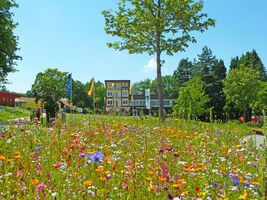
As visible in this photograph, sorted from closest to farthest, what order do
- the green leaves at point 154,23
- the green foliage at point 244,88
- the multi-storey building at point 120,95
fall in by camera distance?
the green leaves at point 154,23
the green foliage at point 244,88
the multi-storey building at point 120,95

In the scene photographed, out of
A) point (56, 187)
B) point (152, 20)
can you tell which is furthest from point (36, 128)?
point (152, 20)

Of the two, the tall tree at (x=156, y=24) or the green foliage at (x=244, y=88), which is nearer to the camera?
the tall tree at (x=156, y=24)

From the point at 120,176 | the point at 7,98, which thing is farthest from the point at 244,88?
the point at 7,98

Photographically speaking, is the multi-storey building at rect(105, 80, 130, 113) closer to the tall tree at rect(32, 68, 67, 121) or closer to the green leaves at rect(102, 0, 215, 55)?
the tall tree at rect(32, 68, 67, 121)

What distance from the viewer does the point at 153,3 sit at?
72.5ft

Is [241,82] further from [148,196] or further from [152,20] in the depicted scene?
[148,196]

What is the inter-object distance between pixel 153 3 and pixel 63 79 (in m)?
65.2

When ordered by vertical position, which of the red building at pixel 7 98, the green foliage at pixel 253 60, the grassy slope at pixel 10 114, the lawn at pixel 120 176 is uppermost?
the green foliage at pixel 253 60

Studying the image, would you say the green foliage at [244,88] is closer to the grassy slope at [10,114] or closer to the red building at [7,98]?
the grassy slope at [10,114]

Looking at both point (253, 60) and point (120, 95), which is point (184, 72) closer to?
point (253, 60)

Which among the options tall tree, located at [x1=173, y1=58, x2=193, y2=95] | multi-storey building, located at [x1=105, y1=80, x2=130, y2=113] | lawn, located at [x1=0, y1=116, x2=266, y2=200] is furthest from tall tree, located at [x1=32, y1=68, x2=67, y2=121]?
lawn, located at [x1=0, y1=116, x2=266, y2=200]

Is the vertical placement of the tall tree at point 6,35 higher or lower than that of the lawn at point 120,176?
higher

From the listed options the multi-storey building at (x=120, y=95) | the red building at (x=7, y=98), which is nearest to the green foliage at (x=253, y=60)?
the multi-storey building at (x=120, y=95)

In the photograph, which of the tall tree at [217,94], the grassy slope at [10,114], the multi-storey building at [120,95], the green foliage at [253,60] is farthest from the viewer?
the multi-storey building at [120,95]
